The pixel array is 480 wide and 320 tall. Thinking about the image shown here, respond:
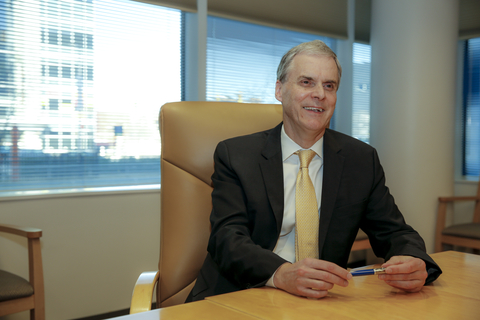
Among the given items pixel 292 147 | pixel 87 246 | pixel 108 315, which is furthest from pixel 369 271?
pixel 108 315

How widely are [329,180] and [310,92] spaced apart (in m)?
0.31

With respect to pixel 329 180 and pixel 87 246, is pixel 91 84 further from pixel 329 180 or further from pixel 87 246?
pixel 329 180

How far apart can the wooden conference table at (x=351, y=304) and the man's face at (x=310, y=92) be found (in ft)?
1.94

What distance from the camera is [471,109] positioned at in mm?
4523

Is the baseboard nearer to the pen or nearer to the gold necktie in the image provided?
the gold necktie

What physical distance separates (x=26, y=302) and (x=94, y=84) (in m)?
1.57

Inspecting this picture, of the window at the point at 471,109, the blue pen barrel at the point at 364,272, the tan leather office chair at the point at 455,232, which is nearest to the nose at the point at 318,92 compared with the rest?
the blue pen barrel at the point at 364,272

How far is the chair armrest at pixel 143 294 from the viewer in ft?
3.78

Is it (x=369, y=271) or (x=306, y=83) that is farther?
(x=306, y=83)

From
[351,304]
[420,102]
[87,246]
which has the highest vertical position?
[420,102]

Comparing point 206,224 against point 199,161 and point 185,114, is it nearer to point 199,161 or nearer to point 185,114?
point 199,161

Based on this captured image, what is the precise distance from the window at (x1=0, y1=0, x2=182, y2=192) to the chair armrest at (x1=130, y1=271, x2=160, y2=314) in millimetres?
1786

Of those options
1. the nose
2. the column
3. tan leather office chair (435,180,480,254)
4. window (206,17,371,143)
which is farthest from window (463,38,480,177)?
the nose

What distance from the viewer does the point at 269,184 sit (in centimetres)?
131
